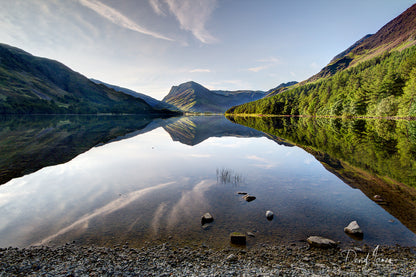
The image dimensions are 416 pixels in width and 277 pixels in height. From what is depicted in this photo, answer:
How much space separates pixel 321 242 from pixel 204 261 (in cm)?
603

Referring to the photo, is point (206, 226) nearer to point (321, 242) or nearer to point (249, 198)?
point (249, 198)

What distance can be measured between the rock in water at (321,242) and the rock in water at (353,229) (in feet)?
6.31

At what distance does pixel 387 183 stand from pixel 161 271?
21967mm

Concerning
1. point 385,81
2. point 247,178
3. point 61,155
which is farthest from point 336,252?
point 385,81

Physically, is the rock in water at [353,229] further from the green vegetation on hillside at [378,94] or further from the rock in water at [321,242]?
the green vegetation on hillside at [378,94]

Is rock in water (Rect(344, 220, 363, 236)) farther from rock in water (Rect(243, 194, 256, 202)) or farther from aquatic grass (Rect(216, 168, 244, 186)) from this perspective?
aquatic grass (Rect(216, 168, 244, 186))

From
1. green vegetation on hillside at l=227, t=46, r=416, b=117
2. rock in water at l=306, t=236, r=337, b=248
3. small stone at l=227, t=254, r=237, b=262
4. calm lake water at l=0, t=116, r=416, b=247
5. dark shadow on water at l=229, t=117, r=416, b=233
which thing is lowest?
calm lake water at l=0, t=116, r=416, b=247

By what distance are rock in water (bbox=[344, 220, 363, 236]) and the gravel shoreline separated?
1.22 m

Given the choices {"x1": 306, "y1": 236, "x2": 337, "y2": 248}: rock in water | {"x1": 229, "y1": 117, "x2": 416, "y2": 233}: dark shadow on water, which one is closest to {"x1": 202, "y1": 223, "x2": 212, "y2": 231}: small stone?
{"x1": 306, "y1": 236, "x2": 337, "y2": 248}: rock in water

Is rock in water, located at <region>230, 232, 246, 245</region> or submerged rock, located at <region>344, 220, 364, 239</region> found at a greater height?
submerged rock, located at <region>344, 220, 364, 239</region>

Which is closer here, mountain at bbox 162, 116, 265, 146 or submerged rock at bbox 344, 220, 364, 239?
submerged rock at bbox 344, 220, 364, 239

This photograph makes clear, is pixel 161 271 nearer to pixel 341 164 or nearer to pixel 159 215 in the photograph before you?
pixel 159 215

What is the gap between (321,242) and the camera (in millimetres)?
9977

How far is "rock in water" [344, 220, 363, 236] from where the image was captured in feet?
36.2
